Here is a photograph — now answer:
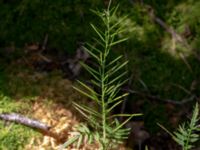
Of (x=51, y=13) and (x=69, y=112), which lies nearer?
(x=69, y=112)

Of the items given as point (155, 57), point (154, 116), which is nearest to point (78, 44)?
point (155, 57)

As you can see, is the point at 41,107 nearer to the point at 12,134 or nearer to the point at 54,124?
the point at 54,124

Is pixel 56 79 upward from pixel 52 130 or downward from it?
upward

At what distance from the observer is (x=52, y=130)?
11.1 feet

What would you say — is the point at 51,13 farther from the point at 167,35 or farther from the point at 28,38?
the point at 167,35

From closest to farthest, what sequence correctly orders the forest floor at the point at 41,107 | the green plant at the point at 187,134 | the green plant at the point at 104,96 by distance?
the green plant at the point at 104,96 < the green plant at the point at 187,134 < the forest floor at the point at 41,107

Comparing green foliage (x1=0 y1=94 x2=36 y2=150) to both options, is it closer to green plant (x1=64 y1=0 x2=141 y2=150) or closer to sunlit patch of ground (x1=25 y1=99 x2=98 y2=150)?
sunlit patch of ground (x1=25 y1=99 x2=98 y2=150)

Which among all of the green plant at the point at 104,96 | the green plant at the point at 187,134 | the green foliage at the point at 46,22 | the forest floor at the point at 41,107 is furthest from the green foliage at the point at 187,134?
the green foliage at the point at 46,22

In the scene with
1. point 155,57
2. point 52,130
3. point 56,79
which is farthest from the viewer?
point 155,57

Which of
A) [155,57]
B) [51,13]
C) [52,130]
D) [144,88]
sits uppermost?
[51,13]

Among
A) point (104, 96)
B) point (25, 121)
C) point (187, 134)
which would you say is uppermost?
point (25, 121)

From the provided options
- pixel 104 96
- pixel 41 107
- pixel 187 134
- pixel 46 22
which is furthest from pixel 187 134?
pixel 46 22

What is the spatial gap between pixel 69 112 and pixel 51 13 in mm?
1171

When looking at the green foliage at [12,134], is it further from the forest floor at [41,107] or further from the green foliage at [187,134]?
the green foliage at [187,134]
